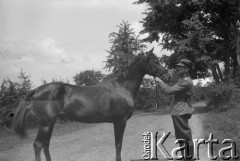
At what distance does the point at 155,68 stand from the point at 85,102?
159 cm

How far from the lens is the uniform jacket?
6.13m

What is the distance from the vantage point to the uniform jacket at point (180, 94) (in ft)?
20.1

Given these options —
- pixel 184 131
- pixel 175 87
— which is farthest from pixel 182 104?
pixel 184 131

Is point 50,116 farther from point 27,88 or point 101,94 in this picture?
point 27,88

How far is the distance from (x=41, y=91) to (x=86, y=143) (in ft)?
15.7

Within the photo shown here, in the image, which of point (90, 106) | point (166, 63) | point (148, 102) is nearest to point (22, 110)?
point (90, 106)

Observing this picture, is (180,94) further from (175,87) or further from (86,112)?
(86,112)

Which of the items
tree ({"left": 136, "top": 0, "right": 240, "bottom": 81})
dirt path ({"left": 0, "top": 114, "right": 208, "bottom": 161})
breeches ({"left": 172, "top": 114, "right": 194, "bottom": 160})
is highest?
tree ({"left": 136, "top": 0, "right": 240, "bottom": 81})

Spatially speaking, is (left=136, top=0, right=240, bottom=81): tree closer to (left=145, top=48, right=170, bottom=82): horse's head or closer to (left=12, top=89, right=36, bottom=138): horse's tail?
(left=145, top=48, right=170, bottom=82): horse's head

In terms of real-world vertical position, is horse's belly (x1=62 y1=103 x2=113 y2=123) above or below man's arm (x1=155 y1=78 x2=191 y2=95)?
below

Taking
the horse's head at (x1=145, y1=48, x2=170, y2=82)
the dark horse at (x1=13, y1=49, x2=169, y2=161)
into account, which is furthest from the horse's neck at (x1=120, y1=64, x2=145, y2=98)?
the horse's head at (x1=145, y1=48, x2=170, y2=82)

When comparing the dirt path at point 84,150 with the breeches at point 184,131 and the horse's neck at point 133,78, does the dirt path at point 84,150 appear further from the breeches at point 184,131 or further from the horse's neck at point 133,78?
the horse's neck at point 133,78

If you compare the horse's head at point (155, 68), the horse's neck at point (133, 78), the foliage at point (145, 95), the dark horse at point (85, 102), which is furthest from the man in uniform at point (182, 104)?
the foliage at point (145, 95)

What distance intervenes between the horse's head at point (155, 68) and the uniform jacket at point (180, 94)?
1.17 ft
